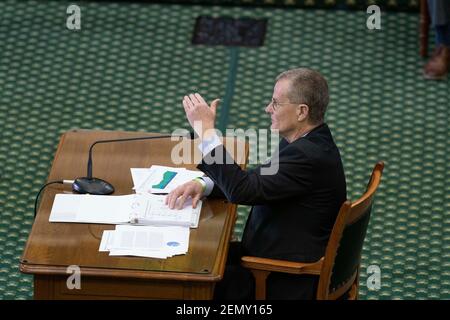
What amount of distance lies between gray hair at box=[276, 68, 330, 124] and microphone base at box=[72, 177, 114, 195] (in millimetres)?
742

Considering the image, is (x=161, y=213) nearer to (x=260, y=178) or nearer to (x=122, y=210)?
(x=122, y=210)

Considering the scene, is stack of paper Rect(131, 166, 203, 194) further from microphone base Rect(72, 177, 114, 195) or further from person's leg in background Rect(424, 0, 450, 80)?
person's leg in background Rect(424, 0, 450, 80)

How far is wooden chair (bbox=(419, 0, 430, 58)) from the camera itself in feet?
20.3

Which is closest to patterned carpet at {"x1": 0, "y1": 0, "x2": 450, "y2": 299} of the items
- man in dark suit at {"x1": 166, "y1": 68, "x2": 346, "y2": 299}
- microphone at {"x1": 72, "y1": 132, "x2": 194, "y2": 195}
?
microphone at {"x1": 72, "y1": 132, "x2": 194, "y2": 195}

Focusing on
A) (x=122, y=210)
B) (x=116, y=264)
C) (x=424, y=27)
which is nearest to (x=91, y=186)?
(x=122, y=210)

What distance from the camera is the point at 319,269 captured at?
3.57m

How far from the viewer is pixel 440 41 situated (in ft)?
20.0

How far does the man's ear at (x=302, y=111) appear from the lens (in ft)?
12.1

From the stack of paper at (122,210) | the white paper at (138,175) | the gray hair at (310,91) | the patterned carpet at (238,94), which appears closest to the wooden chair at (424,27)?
the patterned carpet at (238,94)

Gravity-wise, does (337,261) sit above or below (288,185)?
below

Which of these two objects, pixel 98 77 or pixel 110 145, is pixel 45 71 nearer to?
pixel 98 77

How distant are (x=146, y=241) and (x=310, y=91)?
784mm
